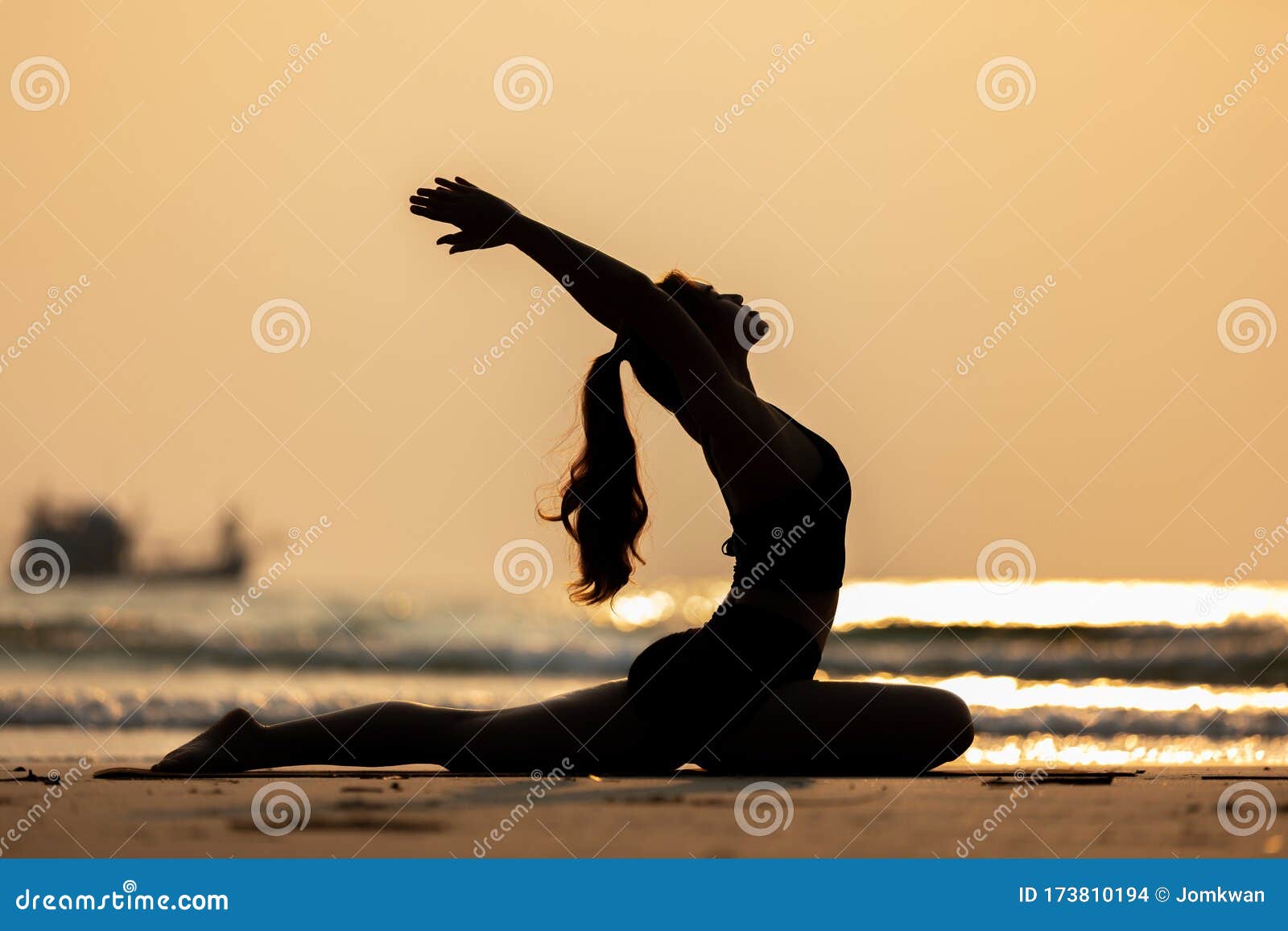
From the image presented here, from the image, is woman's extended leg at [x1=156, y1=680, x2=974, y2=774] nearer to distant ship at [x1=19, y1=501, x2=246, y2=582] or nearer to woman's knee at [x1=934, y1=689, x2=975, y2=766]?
woman's knee at [x1=934, y1=689, x2=975, y2=766]

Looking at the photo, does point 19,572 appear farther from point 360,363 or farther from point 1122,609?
point 1122,609

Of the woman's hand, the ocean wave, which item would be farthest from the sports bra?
the ocean wave

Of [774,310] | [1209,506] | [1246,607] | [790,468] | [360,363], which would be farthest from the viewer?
[1246,607]

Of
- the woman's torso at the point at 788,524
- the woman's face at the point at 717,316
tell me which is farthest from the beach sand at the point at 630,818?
the woman's face at the point at 717,316

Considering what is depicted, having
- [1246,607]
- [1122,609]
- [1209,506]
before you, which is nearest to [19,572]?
[1209,506]

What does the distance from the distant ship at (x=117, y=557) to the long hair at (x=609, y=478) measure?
991 cm

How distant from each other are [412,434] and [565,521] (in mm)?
3888

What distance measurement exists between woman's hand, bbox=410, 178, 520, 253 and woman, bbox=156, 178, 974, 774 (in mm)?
304

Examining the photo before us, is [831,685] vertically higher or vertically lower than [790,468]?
lower

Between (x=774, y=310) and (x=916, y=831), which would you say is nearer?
(x=916, y=831)

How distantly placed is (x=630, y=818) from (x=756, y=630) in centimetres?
64

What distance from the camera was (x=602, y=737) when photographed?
10.4 feet

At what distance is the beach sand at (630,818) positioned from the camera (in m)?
2.36

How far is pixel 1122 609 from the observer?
1489 centimetres
